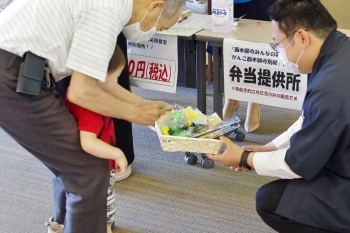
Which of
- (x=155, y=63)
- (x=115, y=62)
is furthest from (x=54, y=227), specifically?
(x=155, y=63)

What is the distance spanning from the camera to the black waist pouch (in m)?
1.49

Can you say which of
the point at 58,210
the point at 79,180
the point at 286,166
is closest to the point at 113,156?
the point at 79,180

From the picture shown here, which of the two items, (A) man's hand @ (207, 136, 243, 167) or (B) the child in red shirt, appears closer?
(B) the child in red shirt

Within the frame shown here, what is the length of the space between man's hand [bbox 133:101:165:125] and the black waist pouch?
351mm

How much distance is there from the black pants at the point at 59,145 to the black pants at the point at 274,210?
540 mm

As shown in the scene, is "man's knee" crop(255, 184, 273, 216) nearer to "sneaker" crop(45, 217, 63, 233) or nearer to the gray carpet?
the gray carpet

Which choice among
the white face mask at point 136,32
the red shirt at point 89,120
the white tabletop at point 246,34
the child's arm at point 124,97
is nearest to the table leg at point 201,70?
the white tabletop at point 246,34

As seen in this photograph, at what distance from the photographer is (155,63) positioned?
2545 millimetres

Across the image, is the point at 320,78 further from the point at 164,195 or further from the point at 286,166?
the point at 164,195

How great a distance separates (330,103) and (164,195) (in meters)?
1.17

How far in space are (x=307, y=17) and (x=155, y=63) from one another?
3.54 ft

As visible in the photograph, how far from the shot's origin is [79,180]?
5.49ft

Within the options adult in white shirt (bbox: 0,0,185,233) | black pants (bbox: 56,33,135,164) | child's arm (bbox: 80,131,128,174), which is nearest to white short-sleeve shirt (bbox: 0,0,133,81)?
adult in white shirt (bbox: 0,0,185,233)

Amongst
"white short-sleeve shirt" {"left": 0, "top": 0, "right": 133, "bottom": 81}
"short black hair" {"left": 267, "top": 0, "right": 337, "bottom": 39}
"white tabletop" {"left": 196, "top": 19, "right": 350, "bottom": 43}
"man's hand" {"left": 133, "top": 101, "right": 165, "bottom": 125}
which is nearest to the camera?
"white short-sleeve shirt" {"left": 0, "top": 0, "right": 133, "bottom": 81}
